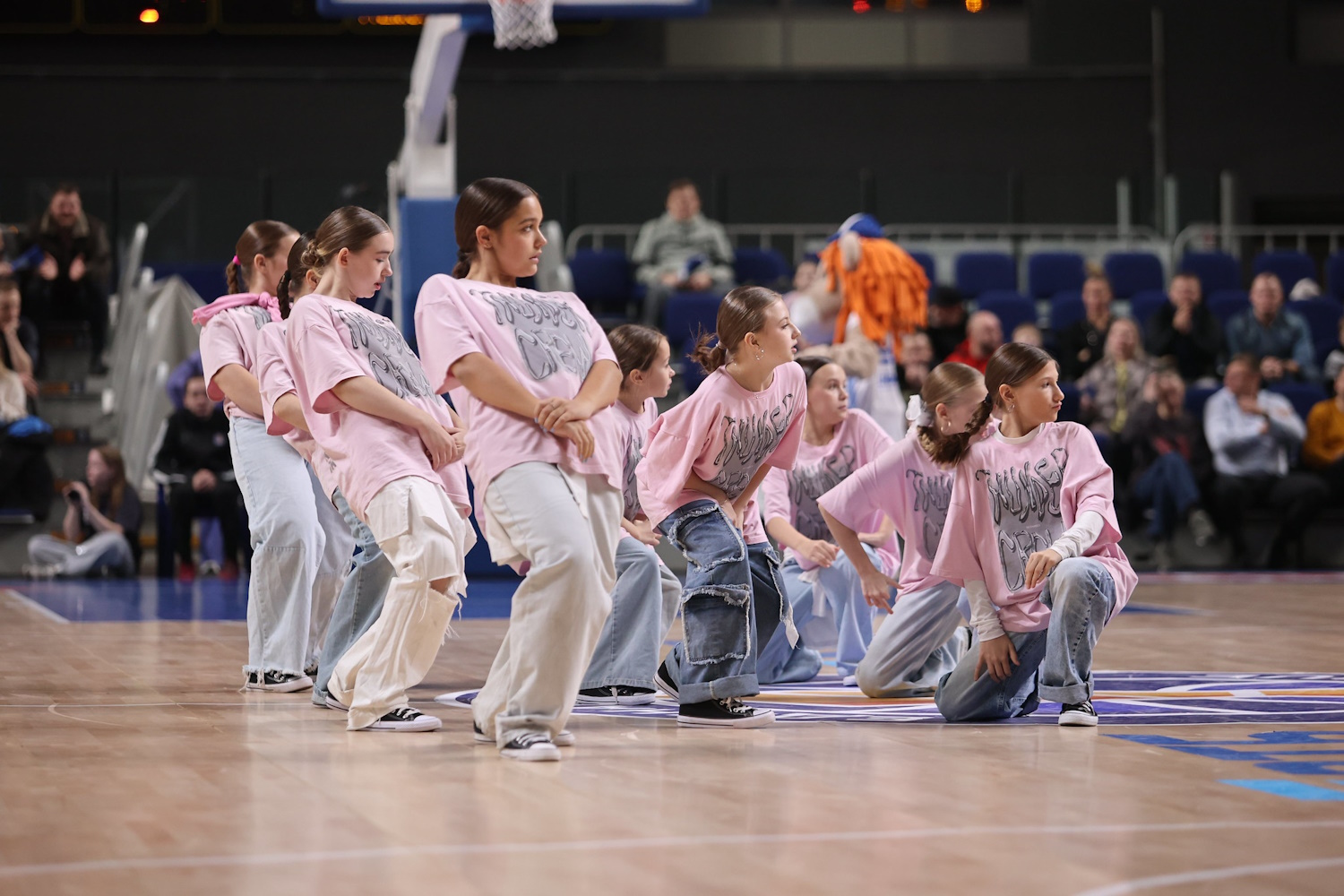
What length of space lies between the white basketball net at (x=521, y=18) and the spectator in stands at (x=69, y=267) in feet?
18.4

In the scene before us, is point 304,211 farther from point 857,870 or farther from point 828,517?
point 857,870

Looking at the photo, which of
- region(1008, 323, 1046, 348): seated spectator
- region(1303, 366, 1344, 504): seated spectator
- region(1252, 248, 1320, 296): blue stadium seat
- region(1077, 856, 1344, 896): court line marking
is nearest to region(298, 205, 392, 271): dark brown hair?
region(1077, 856, 1344, 896): court line marking

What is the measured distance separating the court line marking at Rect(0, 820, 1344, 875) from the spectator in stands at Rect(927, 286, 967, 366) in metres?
9.86

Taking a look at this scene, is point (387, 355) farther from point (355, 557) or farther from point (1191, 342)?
point (1191, 342)

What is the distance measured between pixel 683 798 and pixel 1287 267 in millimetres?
13276

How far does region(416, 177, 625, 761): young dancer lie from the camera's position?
418cm

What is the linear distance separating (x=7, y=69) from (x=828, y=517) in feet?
45.2

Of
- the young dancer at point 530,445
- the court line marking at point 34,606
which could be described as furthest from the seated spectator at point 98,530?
the young dancer at point 530,445

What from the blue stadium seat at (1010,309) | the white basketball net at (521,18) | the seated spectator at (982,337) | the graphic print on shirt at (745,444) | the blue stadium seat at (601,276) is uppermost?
the white basketball net at (521,18)

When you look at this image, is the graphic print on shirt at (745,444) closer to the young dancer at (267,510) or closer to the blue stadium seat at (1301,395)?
the young dancer at (267,510)

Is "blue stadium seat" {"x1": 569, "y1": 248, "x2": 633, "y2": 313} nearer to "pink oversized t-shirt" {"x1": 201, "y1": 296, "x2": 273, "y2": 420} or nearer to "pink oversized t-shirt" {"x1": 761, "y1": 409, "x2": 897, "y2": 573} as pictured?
"pink oversized t-shirt" {"x1": 761, "y1": 409, "x2": 897, "y2": 573}

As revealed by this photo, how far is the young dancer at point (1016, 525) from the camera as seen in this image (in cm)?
500

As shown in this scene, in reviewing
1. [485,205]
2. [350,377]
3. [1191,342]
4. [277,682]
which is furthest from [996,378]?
[1191,342]

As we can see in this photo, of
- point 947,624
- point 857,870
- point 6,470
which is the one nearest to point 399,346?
point 947,624
